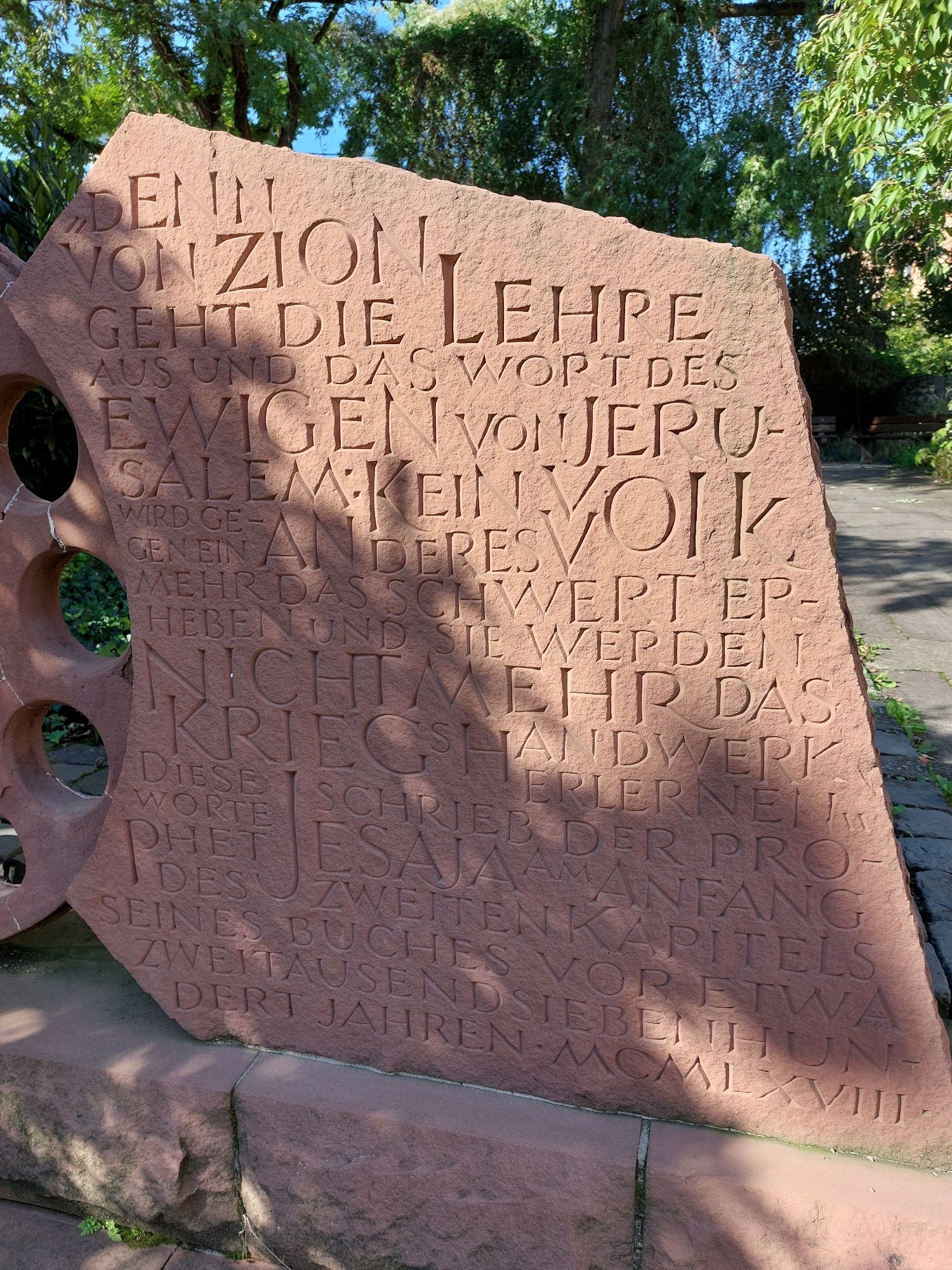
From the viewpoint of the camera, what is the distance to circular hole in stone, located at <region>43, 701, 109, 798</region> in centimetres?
383

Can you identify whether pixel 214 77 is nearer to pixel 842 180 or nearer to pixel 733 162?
pixel 733 162

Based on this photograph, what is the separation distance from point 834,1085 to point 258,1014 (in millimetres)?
1190

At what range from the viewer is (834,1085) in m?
1.88

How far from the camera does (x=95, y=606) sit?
15.9 feet

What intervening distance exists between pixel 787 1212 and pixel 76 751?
340 cm

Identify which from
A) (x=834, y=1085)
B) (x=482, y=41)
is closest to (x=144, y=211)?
(x=834, y=1085)

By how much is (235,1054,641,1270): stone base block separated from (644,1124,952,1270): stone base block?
Result: 8cm

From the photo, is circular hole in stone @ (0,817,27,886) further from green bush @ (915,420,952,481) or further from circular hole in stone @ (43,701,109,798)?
green bush @ (915,420,952,481)

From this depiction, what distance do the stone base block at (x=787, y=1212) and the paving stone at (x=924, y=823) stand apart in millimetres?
1403

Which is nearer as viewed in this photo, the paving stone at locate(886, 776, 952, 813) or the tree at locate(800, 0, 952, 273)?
the paving stone at locate(886, 776, 952, 813)

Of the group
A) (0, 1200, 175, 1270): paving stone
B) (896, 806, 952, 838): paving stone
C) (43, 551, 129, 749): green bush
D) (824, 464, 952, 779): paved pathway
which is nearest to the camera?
(0, 1200, 175, 1270): paving stone

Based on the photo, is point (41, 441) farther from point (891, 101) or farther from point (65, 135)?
point (65, 135)

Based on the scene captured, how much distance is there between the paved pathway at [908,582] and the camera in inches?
193

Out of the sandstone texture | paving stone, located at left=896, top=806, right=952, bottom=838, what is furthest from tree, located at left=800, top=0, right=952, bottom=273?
the sandstone texture
